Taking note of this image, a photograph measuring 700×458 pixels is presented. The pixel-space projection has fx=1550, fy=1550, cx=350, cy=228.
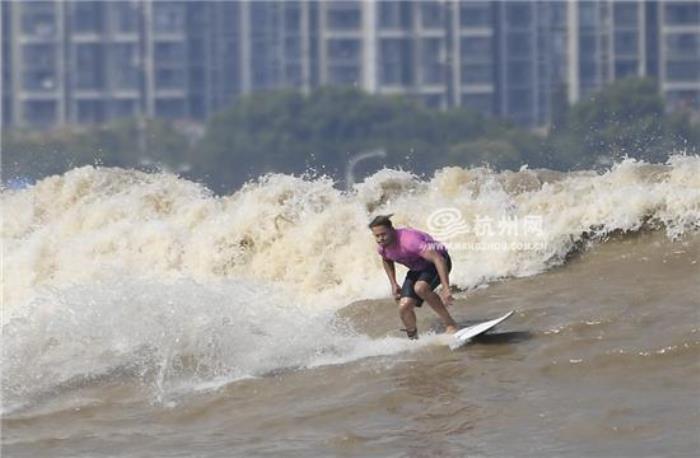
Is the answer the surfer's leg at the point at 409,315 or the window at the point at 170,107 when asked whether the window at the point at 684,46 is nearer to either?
the window at the point at 170,107

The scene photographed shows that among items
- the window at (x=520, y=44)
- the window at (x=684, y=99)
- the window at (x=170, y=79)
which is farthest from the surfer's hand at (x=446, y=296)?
the window at (x=170, y=79)

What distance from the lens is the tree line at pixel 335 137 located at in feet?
121

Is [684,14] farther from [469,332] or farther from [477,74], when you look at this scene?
[469,332]

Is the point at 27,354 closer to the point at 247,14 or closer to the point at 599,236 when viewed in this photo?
the point at 599,236

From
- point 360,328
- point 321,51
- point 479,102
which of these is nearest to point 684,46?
point 479,102

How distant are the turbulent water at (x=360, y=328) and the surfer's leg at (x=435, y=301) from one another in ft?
0.57

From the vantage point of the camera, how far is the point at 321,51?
186ft

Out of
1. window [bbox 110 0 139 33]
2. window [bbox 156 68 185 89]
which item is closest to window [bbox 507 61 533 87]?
window [bbox 156 68 185 89]

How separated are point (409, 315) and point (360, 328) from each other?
147cm

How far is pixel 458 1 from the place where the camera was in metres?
56.7

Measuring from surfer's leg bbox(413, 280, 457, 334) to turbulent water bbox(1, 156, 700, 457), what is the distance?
0.17m

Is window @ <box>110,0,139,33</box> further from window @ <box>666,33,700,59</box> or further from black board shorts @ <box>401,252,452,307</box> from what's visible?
black board shorts @ <box>401,252,452,307</box>

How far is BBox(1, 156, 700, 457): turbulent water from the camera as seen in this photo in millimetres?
9430

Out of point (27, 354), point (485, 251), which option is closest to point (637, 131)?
point (485, 251)
